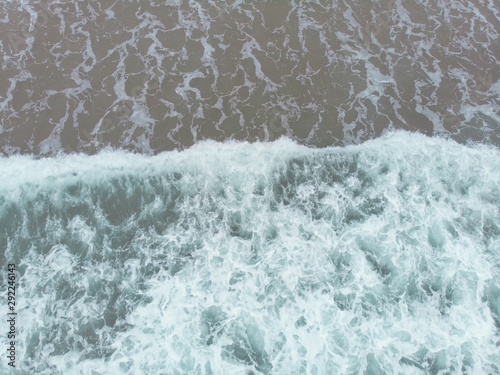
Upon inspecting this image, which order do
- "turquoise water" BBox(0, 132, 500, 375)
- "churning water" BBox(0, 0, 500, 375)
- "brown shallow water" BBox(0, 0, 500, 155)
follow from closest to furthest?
"turquoise water" BBox(0, 132, 500, 375), "churning water" BBox(0, 0, 500, 375), "brown shallow water" BBox(0, 0, 500, 155)

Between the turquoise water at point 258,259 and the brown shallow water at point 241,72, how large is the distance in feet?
4.60

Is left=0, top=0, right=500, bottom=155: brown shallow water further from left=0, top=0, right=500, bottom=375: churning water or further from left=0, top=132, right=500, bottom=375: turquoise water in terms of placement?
left=0, top=132, right=500, bottom=375: turquoise water

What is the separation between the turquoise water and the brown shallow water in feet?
4.60

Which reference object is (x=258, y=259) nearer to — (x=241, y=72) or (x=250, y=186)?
(x=250, y=186)

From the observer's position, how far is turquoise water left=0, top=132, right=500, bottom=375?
422 inches

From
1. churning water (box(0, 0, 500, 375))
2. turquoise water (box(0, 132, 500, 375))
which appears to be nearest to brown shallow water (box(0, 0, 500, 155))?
churning water (box(0, 0, 500, 375))

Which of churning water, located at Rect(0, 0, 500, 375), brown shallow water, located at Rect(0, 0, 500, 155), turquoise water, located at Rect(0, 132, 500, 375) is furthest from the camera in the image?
brown shallow water, located at Rect(0, 0, 500, 155)

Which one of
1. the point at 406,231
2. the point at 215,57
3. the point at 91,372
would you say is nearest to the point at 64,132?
the point at 215,57

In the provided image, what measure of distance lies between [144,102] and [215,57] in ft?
15.0

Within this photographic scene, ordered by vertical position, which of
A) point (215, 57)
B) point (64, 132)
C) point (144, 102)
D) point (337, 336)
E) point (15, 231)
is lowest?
point (337, 336)

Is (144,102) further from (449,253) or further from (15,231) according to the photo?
(449,253)

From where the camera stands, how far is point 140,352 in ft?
34.7

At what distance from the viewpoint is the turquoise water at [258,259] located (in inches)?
422

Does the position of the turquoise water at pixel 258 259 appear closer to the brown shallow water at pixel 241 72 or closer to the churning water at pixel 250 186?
A: the churning water at pixel 250 186
